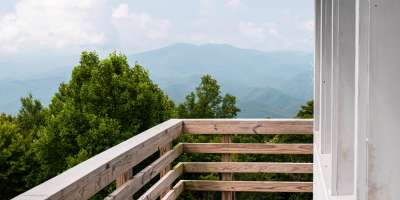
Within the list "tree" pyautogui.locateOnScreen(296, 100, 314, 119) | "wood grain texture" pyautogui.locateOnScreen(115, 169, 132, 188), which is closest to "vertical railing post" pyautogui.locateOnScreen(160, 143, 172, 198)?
"wood grain texture" pyautogui.locateOnScreen(115, 169, 132, 188)

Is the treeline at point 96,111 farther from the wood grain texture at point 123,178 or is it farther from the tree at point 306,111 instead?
the wood grain texture at point 123,178

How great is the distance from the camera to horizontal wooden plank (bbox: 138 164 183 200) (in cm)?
324

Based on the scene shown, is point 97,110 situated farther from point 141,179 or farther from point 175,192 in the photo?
point 141,179

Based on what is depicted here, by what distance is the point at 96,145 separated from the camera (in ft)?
55.6

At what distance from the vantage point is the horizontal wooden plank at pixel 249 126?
13.9ft

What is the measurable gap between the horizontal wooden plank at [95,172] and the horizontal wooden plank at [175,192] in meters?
0.54

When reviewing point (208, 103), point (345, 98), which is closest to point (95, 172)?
point (345, 98)

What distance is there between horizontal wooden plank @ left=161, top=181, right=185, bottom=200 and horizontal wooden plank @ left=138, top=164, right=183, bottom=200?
0.06 metres

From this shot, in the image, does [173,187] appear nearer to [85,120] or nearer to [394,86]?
[394,86]

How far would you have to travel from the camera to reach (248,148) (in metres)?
4.31

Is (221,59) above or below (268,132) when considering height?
above

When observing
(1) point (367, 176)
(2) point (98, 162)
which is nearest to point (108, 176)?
(2) point (98, 162)

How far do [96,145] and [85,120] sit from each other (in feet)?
2.80

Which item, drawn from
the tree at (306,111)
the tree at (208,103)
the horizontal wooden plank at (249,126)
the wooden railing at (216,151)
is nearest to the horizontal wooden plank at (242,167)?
the wooden railing at (216,151)
